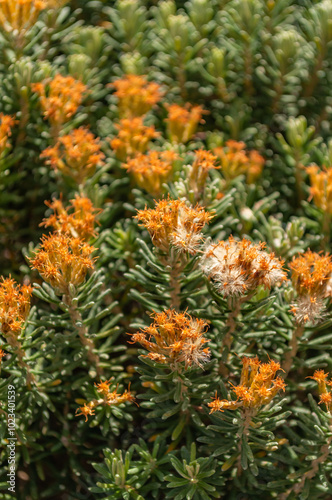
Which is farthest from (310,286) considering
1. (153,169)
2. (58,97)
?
(58,97)

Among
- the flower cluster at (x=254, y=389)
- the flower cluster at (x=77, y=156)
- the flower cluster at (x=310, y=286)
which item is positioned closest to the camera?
the flower cluster at (x=254, y=389)

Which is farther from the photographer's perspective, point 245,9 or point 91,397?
point 245,9

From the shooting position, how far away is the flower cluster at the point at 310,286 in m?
1.68

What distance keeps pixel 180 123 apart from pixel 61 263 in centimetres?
97

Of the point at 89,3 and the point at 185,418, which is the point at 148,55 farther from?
the point at 185,418

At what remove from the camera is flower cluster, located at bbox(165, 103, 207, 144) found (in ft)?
7.37

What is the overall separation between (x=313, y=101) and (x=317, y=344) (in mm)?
1365

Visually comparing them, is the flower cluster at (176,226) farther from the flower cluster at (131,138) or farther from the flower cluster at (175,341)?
the flower cluster at (131,138)

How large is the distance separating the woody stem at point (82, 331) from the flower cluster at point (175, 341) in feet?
0.89

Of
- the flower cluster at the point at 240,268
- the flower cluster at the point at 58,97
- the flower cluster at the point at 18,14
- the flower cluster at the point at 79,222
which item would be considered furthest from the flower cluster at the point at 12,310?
the flower cluster at the point at 18,14

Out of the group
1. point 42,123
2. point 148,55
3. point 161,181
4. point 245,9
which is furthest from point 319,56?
point 42,123

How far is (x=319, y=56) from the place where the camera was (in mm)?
2520

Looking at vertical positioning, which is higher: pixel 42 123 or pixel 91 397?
pixel 42 123

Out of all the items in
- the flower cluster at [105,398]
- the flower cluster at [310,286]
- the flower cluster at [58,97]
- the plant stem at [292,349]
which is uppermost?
the flower cluster at [58,97]
